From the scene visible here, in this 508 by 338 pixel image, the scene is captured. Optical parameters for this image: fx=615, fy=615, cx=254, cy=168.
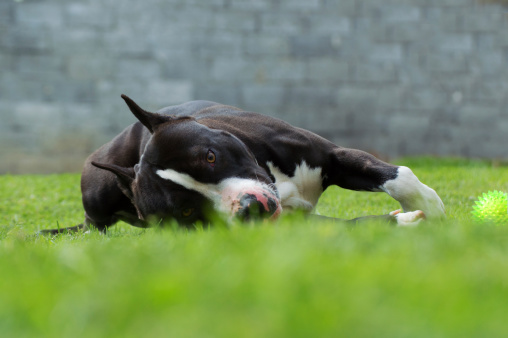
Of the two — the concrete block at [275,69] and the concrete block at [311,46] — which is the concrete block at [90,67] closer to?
the concrete block at [275,69]

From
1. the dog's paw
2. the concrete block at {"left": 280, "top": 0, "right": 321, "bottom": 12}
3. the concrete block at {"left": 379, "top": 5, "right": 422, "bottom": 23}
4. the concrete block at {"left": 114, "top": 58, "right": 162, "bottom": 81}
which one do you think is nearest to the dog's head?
the dog's paw

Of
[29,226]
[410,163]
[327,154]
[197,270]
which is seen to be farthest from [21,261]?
[410,163]

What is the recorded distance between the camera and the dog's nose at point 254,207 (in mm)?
2990

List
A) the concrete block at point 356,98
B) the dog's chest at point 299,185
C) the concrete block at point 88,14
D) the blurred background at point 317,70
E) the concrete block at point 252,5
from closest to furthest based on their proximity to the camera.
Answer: the dog's chest at point 299,185
the concrete block at point 88,14
the blurred background at point 317,70
the concrete block at point 252,5
the concrete block at point 356,98

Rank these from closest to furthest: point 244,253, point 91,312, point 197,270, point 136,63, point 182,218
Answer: point 91,312
point 197,270
point 244,253
point 182,218
point 136,63

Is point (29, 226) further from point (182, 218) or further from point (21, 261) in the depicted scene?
point (21, 261)

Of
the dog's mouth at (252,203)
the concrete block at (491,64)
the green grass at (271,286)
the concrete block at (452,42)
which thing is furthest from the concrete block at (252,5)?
the green grass at (271,286)

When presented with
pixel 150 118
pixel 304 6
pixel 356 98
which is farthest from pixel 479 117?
pixel 150 118

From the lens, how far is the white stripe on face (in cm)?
309

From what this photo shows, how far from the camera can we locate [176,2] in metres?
9.15

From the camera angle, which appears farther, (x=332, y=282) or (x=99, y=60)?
(x=99, y=60)

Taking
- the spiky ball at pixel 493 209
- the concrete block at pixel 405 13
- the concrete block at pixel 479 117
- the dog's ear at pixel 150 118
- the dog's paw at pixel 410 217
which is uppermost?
the concrete block at pixel 405 13

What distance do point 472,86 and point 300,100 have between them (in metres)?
2.62

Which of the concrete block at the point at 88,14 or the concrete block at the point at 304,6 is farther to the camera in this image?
the concrete block at the point at 304,6
